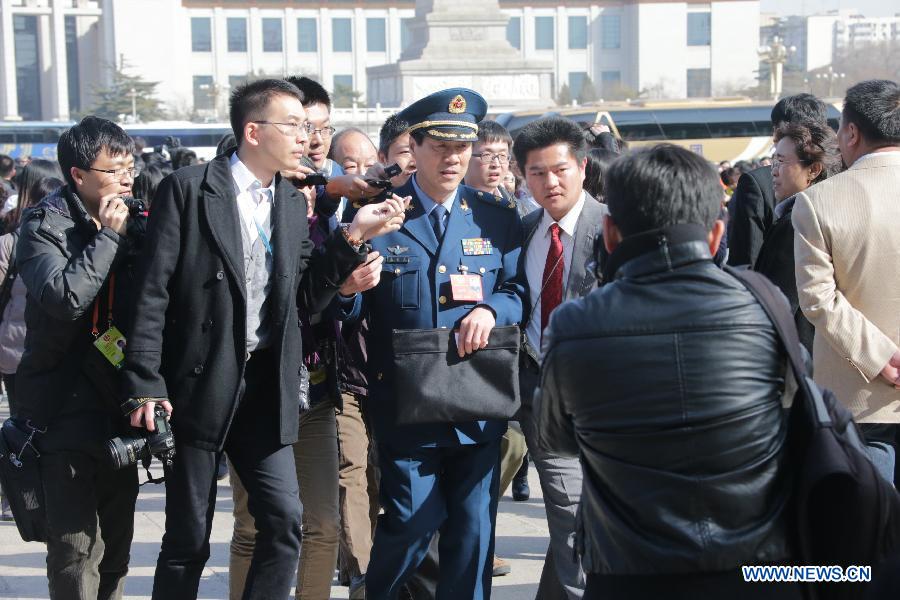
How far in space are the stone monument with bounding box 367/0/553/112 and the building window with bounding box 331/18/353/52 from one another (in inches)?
835

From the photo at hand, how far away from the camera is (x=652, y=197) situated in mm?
2523

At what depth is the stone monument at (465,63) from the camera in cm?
5997

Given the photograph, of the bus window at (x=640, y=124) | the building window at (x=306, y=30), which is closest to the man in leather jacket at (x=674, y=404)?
the bus window at (x=640, y=124)

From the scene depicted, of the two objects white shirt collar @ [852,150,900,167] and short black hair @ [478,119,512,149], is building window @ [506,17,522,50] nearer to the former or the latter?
short black hair @ [478,119,512,149]

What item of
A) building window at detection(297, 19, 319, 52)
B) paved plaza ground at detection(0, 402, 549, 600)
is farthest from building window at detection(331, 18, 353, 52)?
paved plaza ground at detection(0, 402, 549, 600)

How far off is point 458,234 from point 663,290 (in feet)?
5.37

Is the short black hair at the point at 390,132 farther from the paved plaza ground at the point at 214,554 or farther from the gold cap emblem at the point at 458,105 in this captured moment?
the paved plaza ground at the point at 214,554

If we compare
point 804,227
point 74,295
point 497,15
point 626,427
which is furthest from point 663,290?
point 497,15

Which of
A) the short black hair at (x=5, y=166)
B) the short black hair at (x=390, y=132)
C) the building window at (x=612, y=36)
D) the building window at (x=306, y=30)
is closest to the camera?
the short black hair at (x=390, y=132)

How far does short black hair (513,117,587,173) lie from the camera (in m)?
4.16

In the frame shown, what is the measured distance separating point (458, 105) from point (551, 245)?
1.88 feet

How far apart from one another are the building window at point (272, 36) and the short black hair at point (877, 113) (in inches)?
3427

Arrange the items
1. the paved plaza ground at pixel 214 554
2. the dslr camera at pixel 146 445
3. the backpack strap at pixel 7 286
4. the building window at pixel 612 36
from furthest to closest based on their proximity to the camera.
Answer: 1. the building window at pixel 612 36
2. the backpack strap at pixel 7 286
3. the paved plaza ground at pixel 214 554
4. the dslr camera at pixel 146 445

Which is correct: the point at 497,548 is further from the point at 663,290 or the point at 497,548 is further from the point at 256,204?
the point at 663,290
